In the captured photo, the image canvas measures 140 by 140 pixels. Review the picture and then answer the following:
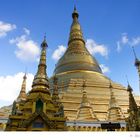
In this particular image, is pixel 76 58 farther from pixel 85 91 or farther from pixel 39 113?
pixel 39 113

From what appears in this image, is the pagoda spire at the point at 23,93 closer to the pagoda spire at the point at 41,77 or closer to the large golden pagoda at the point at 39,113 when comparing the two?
the large golden pagoda at the point at 39,113

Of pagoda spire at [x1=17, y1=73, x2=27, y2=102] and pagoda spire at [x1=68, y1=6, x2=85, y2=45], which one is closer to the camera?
pagoda spire at [x1=17, y1=73, x2=27, y2=102]

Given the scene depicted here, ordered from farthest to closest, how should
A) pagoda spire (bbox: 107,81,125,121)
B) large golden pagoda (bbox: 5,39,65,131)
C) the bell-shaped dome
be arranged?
the bell-shaped dome → pagoda spire (bbox: 107,81,125,121) → large golden pagoda (bbox: 5,39,65,131)

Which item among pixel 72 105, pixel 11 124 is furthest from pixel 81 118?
pixel 11 124

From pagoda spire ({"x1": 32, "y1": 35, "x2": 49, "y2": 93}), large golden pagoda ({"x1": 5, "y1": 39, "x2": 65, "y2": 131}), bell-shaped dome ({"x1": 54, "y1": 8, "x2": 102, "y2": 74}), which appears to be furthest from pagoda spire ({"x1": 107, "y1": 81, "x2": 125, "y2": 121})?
bell-shaped dome ({"x1": 54, "y1": 8, "x2": 102, "y2": 74})

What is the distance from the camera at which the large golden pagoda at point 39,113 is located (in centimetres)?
1230

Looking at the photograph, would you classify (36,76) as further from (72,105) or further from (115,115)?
(115,115)

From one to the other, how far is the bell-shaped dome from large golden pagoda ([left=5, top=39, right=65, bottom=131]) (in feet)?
30.7

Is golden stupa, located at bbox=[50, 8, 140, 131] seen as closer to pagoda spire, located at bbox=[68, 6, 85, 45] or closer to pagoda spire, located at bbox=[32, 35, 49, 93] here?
pagoda spire, located at bbox=[68, 6, 85, 45]

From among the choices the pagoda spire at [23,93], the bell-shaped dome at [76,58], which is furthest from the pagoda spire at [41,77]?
the bell-shaped dome at [76,58]

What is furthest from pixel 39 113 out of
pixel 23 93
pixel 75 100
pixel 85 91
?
pixel 23 93

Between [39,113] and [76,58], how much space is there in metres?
14.1

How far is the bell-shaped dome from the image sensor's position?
82.8 feet

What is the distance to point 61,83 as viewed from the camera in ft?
74.0
